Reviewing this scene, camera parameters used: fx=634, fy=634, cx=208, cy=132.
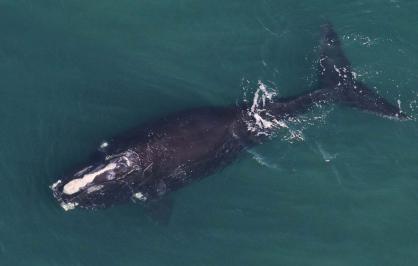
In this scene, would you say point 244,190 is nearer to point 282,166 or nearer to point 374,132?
point 282,166

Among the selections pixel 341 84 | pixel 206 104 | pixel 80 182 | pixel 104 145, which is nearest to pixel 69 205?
pixel 80 182

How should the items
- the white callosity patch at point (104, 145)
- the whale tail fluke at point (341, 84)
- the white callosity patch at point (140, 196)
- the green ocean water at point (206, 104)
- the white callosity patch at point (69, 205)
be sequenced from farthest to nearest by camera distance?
the whale tail fluke at point (341, 84) < the white callosity patch at point (104, 145) < the white callosity patch at point (140, 196) < the green ocean water at point (206, 104) < the white callosity patch at point (69, 205)

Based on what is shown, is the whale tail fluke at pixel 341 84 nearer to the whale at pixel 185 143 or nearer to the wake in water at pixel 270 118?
the whale at pixel 185 143

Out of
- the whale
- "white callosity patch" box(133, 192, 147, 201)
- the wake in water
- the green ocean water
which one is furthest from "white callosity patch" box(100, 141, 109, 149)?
the wake in water

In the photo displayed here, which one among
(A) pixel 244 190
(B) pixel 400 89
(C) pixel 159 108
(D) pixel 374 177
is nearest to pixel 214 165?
(A) pixel 244 190

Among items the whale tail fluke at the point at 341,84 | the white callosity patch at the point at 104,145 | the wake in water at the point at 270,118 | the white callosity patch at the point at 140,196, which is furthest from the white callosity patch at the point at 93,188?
the whale tail fluke at the point at 341,84

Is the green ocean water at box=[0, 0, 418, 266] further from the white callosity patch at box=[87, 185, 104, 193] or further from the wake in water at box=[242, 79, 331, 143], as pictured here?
the white callosity patch at box=[87, 185, 104, 193]

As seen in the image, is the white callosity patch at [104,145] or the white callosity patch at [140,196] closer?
the white callosity patch at [140,196]

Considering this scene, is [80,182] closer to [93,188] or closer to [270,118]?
[93,188]

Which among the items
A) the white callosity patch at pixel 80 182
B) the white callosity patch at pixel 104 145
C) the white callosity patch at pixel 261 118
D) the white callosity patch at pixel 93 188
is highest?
the white callosity patch at pixel 261 118
